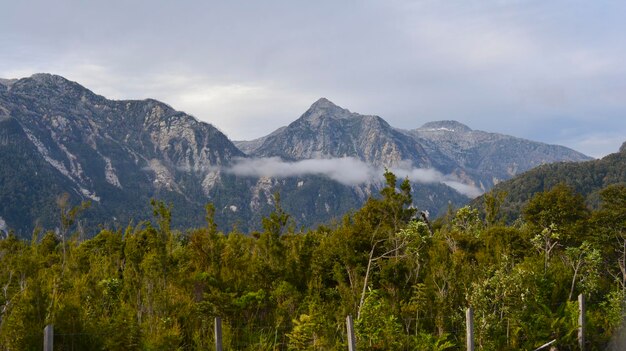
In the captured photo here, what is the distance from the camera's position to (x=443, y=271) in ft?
46.5

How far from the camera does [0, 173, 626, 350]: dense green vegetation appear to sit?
10430mm

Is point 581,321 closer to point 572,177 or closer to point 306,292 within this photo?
point 306,292

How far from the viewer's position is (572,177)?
Result: 516ft

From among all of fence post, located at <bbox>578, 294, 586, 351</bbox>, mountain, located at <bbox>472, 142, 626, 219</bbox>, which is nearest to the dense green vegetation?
fence post, located at <bbox>578, 294, 586, 351</bbox>

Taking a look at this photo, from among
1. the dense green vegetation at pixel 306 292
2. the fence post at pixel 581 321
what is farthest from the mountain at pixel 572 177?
the fence post at pixel 581 321

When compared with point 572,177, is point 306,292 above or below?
below

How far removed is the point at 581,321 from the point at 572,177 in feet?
526

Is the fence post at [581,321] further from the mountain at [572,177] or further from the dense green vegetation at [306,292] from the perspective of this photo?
the mountain at [572,177]

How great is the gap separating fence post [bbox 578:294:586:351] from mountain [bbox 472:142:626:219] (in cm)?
13267

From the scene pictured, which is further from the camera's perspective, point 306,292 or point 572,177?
point 572,177

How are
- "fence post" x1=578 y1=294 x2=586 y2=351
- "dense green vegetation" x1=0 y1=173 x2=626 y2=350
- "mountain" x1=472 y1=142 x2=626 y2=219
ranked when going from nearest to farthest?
1. "dense green vegetation" x1=0 y1=173 x2=626 y2=350
2. "fence post" x1=578 y1=294 x2=586 y2=351
3. "mountain" x1=472 y1=142 x2=626 y2=219

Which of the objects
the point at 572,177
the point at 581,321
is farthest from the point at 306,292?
the point at 572,177

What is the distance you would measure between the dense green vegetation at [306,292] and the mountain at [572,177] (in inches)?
5208

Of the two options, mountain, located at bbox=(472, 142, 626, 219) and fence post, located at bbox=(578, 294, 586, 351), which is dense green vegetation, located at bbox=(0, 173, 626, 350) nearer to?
fence post, located at bbox=(578, 294, 586, 351)
